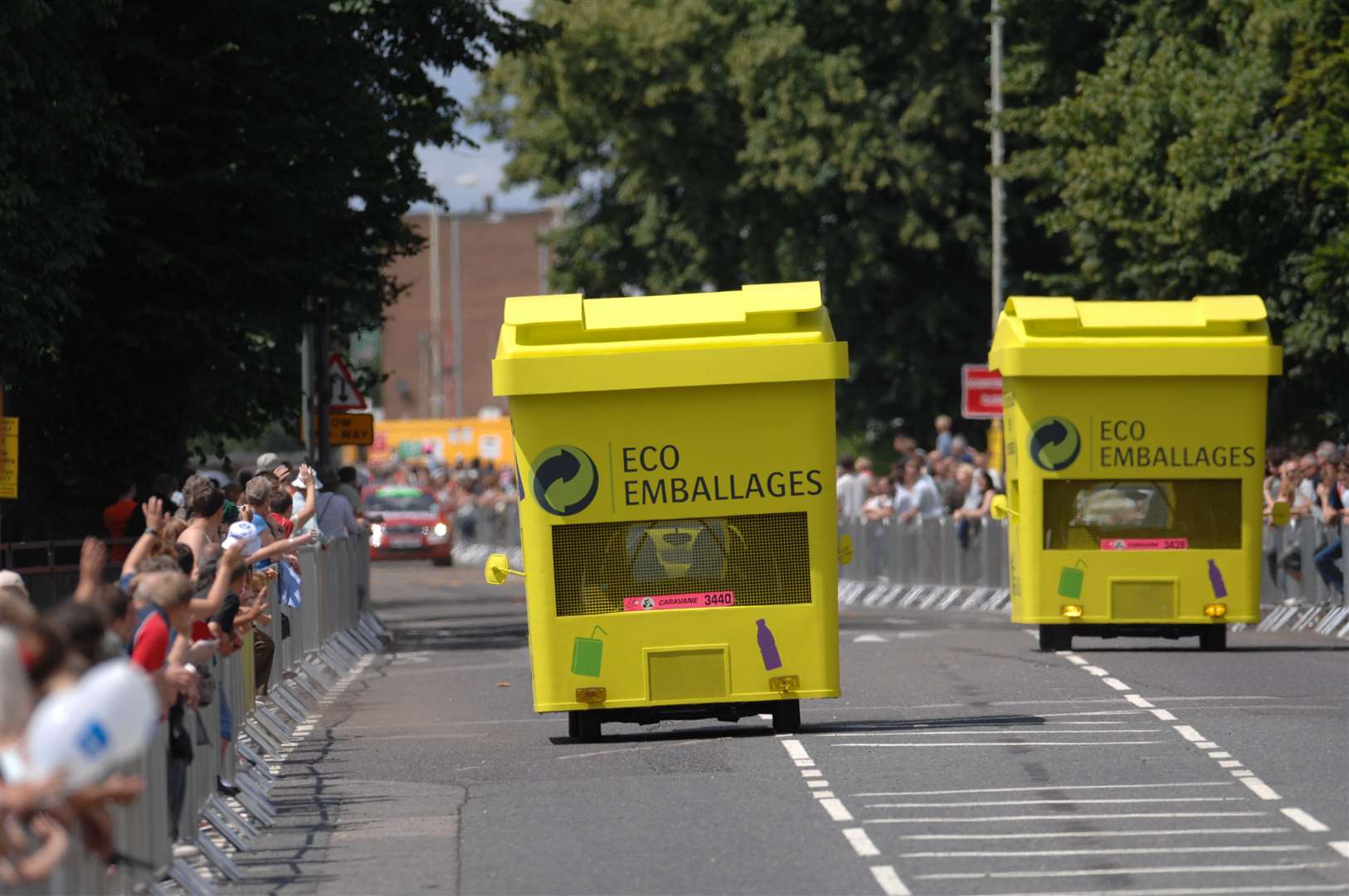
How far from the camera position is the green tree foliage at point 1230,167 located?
31.4 metres

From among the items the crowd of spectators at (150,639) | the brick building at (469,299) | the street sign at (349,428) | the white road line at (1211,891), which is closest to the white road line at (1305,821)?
the white road line at (1211,891)

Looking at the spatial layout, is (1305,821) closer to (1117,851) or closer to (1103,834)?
(1103,834)

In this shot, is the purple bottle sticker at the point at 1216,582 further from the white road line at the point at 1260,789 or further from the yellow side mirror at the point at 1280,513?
the white road line at the point at 1260,789

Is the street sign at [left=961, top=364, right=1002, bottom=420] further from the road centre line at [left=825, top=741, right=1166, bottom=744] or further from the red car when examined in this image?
the road centre line at [left=825, top=741, right=1166, bottom=744]

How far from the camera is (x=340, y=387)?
3216 cm

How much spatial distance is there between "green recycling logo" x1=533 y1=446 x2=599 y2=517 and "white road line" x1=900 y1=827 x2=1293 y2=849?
4.66m

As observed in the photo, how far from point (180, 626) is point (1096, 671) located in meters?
11.4

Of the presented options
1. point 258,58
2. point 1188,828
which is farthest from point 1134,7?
point 1188,828

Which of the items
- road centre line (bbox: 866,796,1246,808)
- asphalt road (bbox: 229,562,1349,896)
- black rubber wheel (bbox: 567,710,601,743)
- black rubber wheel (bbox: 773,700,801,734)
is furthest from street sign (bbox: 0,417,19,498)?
road centre line (bbox: 866,796,1246,808)

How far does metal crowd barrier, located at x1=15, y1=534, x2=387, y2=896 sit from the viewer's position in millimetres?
9789

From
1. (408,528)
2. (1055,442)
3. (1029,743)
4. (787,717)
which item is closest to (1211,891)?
(1029,743)

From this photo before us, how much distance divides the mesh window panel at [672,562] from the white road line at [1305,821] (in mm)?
4384

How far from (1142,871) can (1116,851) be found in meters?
0.55

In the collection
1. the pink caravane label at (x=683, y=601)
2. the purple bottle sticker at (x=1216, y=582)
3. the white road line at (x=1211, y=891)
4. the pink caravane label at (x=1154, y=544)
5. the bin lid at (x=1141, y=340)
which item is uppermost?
the bin lid at (x=1141, y=340)
